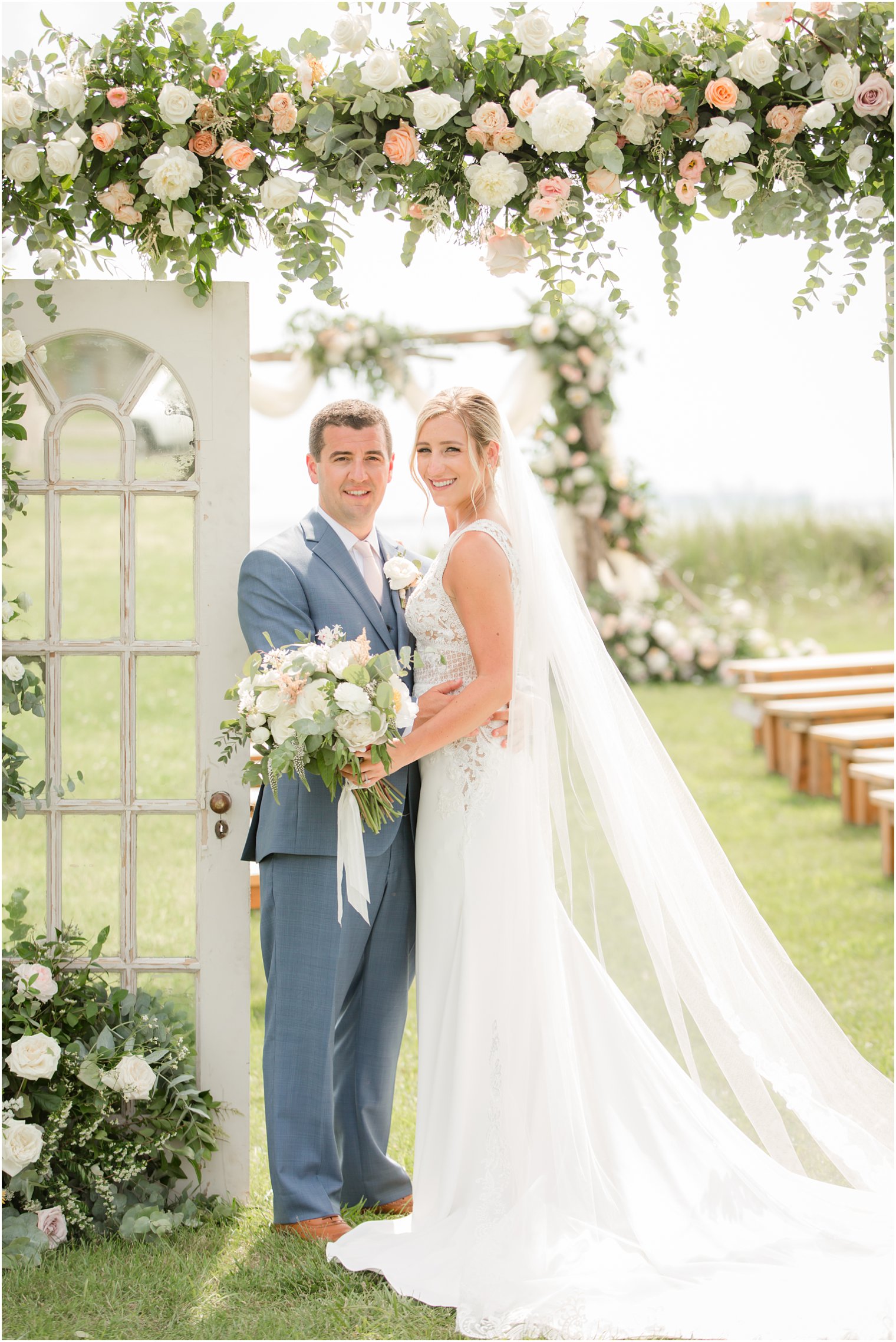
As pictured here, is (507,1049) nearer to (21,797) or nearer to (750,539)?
(21,797)

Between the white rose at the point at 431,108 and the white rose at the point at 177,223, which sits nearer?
the white rose at the point at 431,108

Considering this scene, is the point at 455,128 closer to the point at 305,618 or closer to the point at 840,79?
the point at 840,79

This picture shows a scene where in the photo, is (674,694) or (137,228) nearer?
(137,228)

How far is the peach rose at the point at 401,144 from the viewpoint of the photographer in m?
2.87

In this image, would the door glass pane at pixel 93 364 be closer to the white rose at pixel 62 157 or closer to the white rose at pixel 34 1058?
the white rose at pixel 62 157

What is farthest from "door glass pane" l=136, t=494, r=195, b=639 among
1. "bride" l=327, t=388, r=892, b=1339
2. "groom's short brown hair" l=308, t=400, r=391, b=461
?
"bride" l=327, t=388, r=892, b=1339

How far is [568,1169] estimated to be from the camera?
284cm

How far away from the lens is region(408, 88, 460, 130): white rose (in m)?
2.80

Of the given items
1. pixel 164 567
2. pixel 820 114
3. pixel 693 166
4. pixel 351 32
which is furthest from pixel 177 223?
pixel 820 114

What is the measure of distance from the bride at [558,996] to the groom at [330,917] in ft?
0.46

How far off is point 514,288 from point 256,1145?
9285mm

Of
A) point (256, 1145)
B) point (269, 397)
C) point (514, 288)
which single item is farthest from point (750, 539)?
point (256, 1145)

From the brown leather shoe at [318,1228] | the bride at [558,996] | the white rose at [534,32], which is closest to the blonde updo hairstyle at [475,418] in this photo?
the bride at [558,996]

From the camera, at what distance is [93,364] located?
323 centimetres
